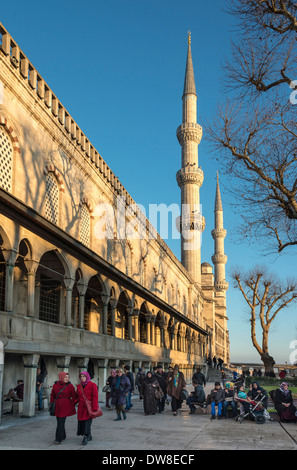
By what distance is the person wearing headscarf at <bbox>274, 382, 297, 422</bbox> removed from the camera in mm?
13266

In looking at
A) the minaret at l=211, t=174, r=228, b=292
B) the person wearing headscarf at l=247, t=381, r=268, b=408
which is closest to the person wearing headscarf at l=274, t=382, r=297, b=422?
the person wearing headscarf at l=247, t=381, r=268, b=408

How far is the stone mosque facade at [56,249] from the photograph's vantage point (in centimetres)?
1398

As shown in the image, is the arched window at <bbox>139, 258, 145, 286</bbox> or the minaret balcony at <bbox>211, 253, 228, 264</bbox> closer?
the arched window at <bbox>139, 258, 145, 286</bbox>

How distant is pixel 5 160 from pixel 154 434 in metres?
9.37

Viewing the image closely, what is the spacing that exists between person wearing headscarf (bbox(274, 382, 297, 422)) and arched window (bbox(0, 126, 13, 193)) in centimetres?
1001

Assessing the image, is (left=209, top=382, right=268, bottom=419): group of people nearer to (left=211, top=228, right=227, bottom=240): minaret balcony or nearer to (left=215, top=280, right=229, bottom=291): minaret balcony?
(left=211, top=228, right=227, bottom=240): minaret balcony

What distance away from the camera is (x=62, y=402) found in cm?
929

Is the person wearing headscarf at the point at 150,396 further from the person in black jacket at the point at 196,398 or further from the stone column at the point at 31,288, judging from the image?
the stone column at the point at 31,288

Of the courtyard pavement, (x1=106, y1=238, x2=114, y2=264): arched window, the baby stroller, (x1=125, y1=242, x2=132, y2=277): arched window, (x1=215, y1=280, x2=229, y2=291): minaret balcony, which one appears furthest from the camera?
(x1=215, y1=280, x2=229, y2=291): minaret balcony

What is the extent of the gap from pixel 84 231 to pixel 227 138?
842 cm

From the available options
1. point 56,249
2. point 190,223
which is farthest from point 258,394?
point 190,223

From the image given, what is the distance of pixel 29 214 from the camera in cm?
1347

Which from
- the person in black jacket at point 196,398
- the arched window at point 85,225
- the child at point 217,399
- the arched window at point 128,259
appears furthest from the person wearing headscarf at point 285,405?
the arched window at point 128,259

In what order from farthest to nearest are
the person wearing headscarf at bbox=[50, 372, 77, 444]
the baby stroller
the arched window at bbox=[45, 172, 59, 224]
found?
1. the arched window at bbox=[45, 172, 59, 224]
2. the baby stroller
3. the person wearing headscarf at bbox=[50, 372, 77, 444]
